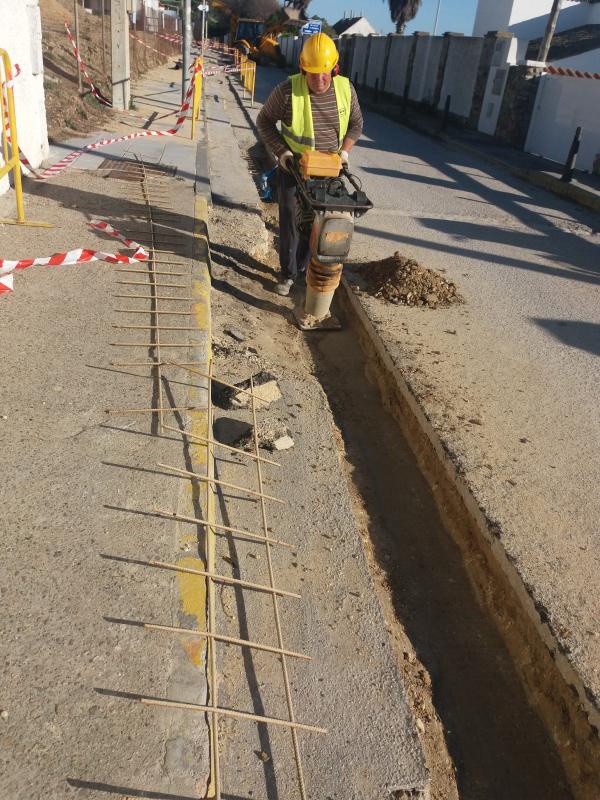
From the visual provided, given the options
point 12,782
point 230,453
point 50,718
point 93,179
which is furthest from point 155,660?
point 93,179

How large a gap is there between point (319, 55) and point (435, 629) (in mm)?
4385

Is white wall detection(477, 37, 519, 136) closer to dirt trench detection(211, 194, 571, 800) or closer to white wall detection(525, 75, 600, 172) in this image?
white wall detection(525, 75, 600, 172)

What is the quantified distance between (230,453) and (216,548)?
88cm

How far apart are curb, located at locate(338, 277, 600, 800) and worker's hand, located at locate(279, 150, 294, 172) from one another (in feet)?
6.85

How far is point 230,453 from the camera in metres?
3.96

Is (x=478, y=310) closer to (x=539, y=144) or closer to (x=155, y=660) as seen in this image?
(x=155, y=660)

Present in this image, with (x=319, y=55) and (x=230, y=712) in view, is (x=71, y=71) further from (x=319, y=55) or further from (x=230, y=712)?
(x=230, y=712)

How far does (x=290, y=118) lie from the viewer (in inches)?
223

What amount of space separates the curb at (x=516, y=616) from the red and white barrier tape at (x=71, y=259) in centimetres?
270

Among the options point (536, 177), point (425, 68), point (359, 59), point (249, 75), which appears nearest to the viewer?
point (536, 177)

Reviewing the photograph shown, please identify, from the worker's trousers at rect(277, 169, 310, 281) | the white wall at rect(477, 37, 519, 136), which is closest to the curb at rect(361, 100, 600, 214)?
the white wall at rect(477, 37, 519, 136)

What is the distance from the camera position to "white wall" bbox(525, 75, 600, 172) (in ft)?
50.6

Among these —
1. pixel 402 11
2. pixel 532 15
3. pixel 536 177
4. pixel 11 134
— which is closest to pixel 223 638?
pixel 11 134

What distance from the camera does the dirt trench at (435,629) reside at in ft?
9.26
